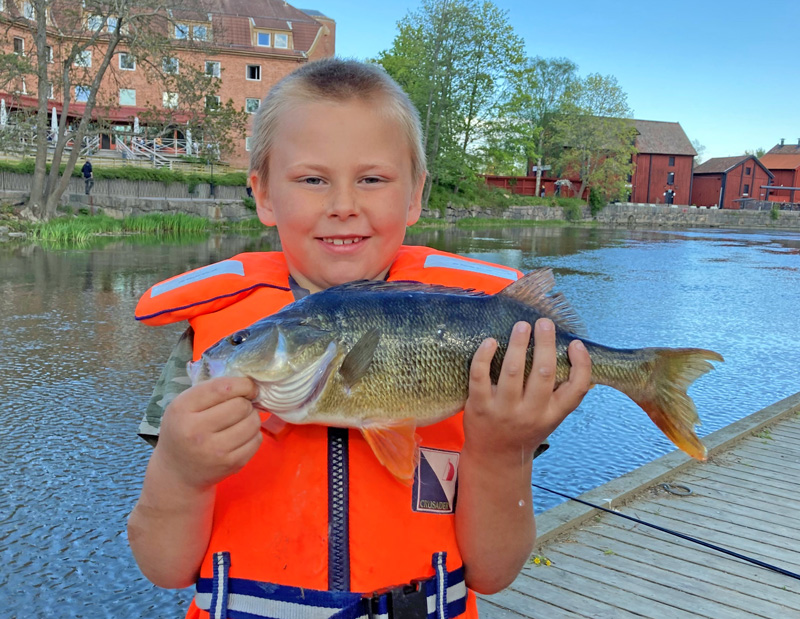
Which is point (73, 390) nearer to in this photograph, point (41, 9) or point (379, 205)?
point (379, 205)

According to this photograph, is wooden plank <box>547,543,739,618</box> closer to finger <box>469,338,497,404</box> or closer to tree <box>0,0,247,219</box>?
finger <box>469,338,497,404</box>

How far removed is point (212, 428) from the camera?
57.9 inches

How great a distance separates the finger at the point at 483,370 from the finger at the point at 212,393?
557 mm

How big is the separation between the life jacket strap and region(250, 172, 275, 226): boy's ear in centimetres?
105

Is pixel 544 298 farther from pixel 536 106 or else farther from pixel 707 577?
pixel 536 106

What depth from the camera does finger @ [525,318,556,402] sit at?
1.68 meters

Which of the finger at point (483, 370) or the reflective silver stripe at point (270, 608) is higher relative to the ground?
the finger at point (483, 370)

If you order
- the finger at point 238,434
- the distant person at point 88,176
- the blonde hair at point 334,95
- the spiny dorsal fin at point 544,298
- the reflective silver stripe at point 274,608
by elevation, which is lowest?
the reflective silver stripe at point 274,608

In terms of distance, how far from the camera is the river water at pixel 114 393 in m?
4.11

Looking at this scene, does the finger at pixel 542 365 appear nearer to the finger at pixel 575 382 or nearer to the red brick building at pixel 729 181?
the finger at pixel 575 382

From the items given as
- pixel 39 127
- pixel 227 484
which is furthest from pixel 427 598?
pixel 39 127

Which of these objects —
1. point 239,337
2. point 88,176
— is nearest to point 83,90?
point 88,176

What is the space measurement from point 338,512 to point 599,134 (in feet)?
212

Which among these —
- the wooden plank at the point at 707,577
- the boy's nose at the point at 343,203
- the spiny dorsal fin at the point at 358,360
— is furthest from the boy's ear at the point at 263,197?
the wooden plank at the point at 707,577
